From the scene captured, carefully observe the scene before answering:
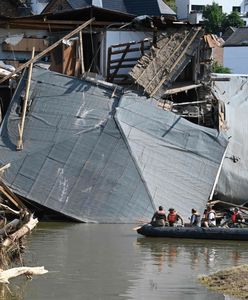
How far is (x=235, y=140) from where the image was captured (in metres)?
36.6

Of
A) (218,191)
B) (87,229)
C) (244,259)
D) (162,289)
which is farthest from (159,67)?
(162,289)

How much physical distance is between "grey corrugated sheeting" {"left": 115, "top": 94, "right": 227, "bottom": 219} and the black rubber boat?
4220 millimetres

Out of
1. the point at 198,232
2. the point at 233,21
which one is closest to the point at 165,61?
the point at 198,232

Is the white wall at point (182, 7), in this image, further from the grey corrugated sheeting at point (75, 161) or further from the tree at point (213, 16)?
the grey corrugated sheeting at point (75, 161)

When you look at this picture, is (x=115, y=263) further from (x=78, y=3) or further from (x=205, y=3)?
(x=205, y=3)

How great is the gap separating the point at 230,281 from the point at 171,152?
14.5 metres

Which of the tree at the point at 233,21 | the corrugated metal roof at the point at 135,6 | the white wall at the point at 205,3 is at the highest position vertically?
the white wall at the point at 205,3

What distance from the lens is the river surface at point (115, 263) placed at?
18.7 m

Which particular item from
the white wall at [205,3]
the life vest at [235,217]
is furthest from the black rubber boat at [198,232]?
the white wall at [205,3]

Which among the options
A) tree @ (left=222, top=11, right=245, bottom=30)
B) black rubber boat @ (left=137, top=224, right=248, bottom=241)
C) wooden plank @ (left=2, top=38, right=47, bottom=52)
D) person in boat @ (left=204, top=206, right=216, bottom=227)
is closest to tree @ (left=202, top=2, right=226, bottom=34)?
tree @ (left=222, top=11, right=245, bottom=30)

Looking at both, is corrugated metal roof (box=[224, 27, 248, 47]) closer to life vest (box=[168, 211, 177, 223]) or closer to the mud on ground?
life vest (box=[168, 211, 177, 223])

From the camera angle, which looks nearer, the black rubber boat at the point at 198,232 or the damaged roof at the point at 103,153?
the black rubber boat at the point at 198,232

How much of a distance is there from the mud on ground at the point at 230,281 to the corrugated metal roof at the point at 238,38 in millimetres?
58427

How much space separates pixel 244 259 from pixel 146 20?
16.0m
